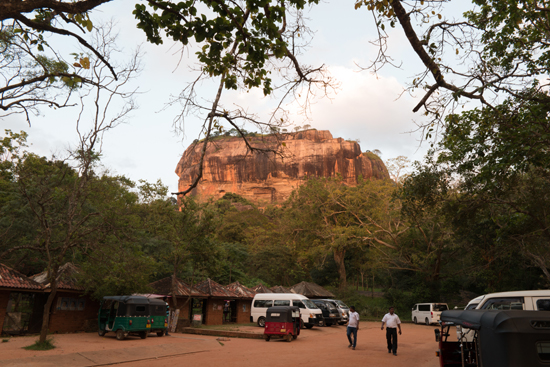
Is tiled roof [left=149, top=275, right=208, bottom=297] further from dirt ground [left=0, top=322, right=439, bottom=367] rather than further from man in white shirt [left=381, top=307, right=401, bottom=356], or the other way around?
man in white shirt [left=381, top=307, right=401, bottom=356]

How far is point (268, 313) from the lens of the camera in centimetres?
1622

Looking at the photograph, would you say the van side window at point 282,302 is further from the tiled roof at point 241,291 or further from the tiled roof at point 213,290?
the tiled roof at point 213,290

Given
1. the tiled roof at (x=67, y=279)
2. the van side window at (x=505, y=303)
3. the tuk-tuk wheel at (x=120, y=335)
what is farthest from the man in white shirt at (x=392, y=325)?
the tiled roof at (x=67, y=279)

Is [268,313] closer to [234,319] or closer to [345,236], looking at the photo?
[234,319]

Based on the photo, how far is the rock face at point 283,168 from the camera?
74.5 metres

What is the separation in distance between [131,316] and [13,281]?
5029mm

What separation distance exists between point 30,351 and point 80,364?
3.12 metres

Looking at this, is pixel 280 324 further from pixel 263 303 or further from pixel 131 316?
pixel 263 303

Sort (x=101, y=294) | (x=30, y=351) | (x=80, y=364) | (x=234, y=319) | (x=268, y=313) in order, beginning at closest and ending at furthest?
1. (x=80, y=364)
2. (x=30, y=351)
3. (x=268, y=313)
4. (x=101, y=294)
5. (x=234, y=319)

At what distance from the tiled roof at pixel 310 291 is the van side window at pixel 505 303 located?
873 inches

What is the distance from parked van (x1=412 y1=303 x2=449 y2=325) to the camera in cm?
2636

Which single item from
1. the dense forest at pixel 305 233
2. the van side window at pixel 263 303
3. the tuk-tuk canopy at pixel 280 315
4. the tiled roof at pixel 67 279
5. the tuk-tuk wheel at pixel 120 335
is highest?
the dense forest at pixel 305 233

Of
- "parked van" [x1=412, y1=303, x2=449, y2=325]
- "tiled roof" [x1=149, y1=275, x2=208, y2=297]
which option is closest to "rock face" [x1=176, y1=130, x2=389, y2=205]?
"parked van" [x1=412, y1=303, x2=449, y2=325]

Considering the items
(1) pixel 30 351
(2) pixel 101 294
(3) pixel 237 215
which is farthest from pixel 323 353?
(3) pixel 237 215
